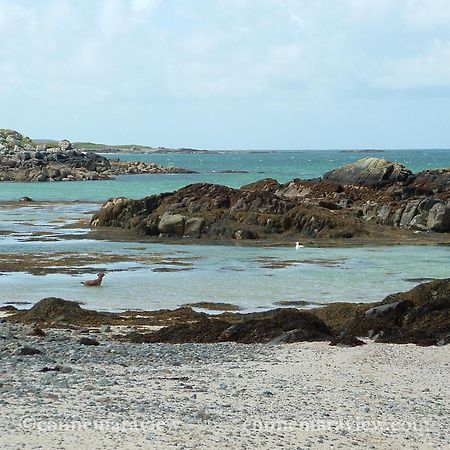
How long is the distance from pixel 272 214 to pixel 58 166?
70017 millimetres

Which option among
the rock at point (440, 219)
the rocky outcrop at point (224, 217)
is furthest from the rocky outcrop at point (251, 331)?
the rock at point (440, 219)

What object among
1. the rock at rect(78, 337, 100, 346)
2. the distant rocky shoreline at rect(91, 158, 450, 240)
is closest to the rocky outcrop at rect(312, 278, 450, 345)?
the rock at rect(78, 337, 100, 346)

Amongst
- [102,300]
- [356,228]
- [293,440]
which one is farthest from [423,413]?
[356,228]

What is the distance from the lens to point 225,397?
10719mm

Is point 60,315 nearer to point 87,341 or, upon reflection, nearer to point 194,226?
point 87,341

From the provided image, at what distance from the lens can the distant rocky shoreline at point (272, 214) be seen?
38000 mm

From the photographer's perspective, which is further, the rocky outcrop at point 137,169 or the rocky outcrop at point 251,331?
the rocky outcrop at point 137,169

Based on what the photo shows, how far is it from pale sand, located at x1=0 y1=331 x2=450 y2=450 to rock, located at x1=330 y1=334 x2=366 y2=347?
0.37 metres

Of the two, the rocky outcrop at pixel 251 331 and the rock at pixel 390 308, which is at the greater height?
the rock at pixel 390 308

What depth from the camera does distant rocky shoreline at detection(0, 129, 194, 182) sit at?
100 metres

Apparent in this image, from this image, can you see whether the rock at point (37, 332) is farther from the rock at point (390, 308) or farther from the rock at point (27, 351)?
the rock at point (390, 308)

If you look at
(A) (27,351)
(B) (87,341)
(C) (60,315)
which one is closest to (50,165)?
(C) (60,315)

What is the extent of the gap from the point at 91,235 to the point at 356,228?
38.0 ft

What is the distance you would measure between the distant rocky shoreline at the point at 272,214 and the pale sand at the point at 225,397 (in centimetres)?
2312
